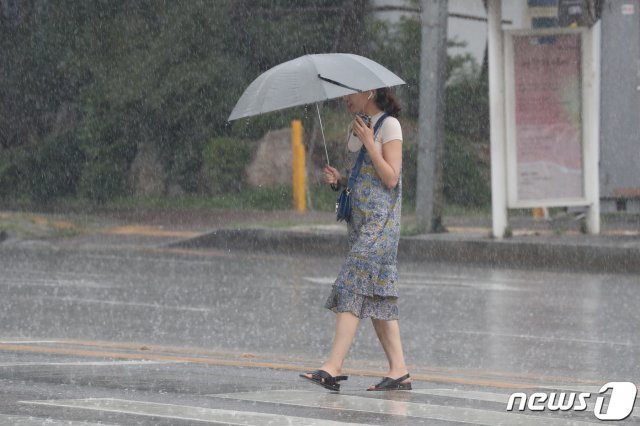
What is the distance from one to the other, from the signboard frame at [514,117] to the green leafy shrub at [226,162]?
812 centimetres

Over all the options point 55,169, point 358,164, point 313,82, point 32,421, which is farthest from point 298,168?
point 32,421

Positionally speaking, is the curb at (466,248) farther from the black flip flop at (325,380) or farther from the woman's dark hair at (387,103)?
the black flip flop at (325,380)

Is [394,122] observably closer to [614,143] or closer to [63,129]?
[614,143]

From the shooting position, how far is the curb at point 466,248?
1717cm

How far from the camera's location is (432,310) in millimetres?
13219

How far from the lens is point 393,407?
761cm

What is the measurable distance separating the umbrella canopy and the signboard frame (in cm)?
1047

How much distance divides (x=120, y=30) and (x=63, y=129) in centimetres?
238

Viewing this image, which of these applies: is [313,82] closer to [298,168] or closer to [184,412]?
[184,412]

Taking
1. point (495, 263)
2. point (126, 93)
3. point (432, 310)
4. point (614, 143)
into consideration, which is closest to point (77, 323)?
point (432, 310)

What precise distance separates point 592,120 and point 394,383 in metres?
11.0

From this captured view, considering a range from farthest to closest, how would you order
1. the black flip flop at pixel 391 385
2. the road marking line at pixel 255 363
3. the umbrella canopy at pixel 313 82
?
1. the road marking line at pixel 255 363
2. the black flip flop at pixel 391 385
3. the umbrella canopy at pixel 313 82

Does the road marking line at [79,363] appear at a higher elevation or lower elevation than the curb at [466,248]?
lower

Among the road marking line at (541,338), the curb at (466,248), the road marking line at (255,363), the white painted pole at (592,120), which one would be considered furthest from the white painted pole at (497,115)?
the road marking line at (255,363)
